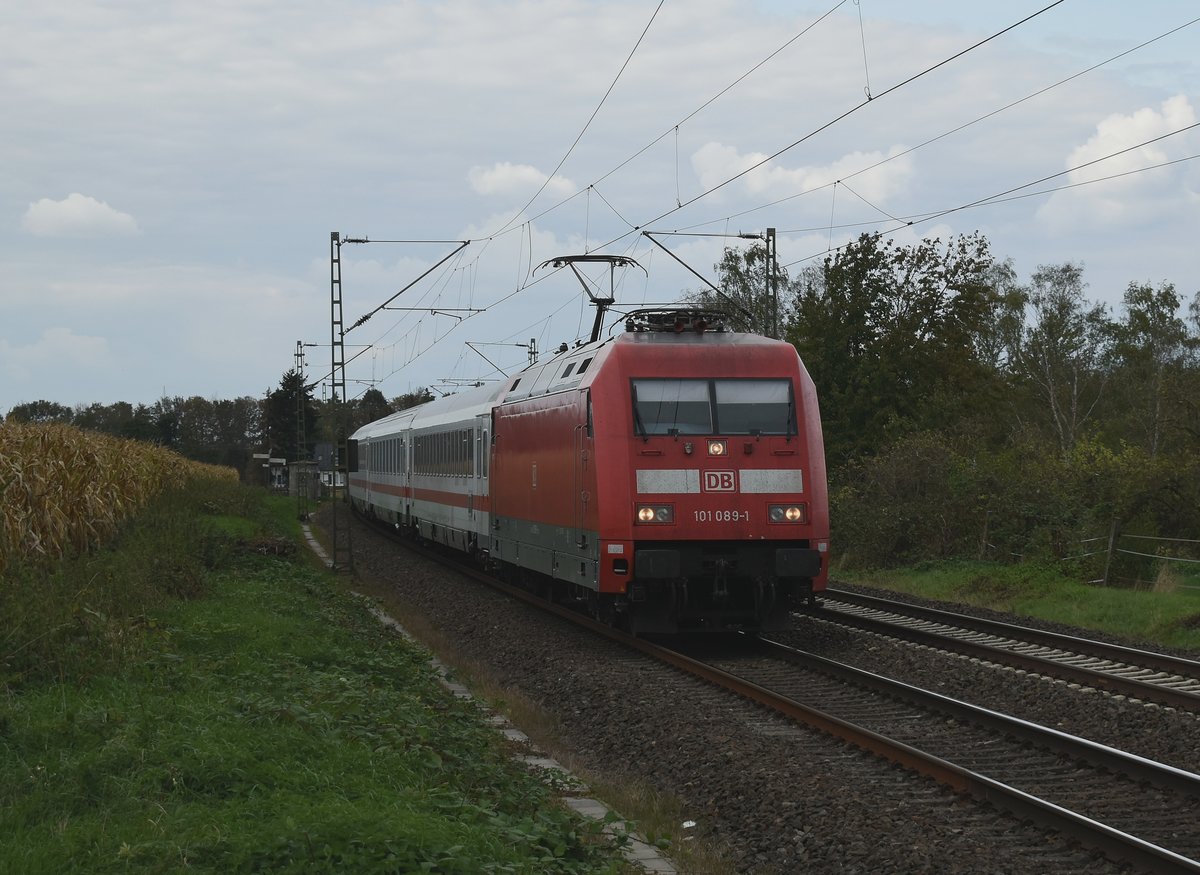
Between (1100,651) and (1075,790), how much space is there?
574cm

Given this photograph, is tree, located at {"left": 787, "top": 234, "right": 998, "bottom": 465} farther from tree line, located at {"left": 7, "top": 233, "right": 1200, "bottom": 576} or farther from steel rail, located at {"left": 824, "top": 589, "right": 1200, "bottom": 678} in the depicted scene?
steel rail, located at {"left": 824, "top": 589, "right": 1200, "bottom": 678}

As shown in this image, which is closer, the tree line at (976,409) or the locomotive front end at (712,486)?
the locomotive front end at (712,486)

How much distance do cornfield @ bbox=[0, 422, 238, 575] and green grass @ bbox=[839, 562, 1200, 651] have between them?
A: 12.4m

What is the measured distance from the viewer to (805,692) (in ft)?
40.3

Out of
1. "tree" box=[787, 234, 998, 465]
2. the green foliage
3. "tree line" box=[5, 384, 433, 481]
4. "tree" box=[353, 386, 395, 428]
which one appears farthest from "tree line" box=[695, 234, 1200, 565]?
"tree" box=[353, 386, 395, 428]

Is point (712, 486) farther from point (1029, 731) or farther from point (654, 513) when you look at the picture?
point (1029, 731)

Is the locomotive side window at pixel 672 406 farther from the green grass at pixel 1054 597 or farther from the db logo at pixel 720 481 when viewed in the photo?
the green grass at pixel 1054 597

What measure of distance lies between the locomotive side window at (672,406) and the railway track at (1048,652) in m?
3.55

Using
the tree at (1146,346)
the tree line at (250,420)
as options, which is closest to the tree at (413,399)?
the tree line at (250,420)

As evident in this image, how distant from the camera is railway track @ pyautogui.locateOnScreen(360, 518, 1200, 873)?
728 centimetres

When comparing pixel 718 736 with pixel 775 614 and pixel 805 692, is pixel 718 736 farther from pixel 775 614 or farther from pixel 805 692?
pixel 775 614

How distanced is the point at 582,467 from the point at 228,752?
851 centimetres

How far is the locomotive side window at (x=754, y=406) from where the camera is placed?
48.5ft

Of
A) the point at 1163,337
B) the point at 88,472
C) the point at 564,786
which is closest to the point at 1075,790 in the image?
the point at 564,786
